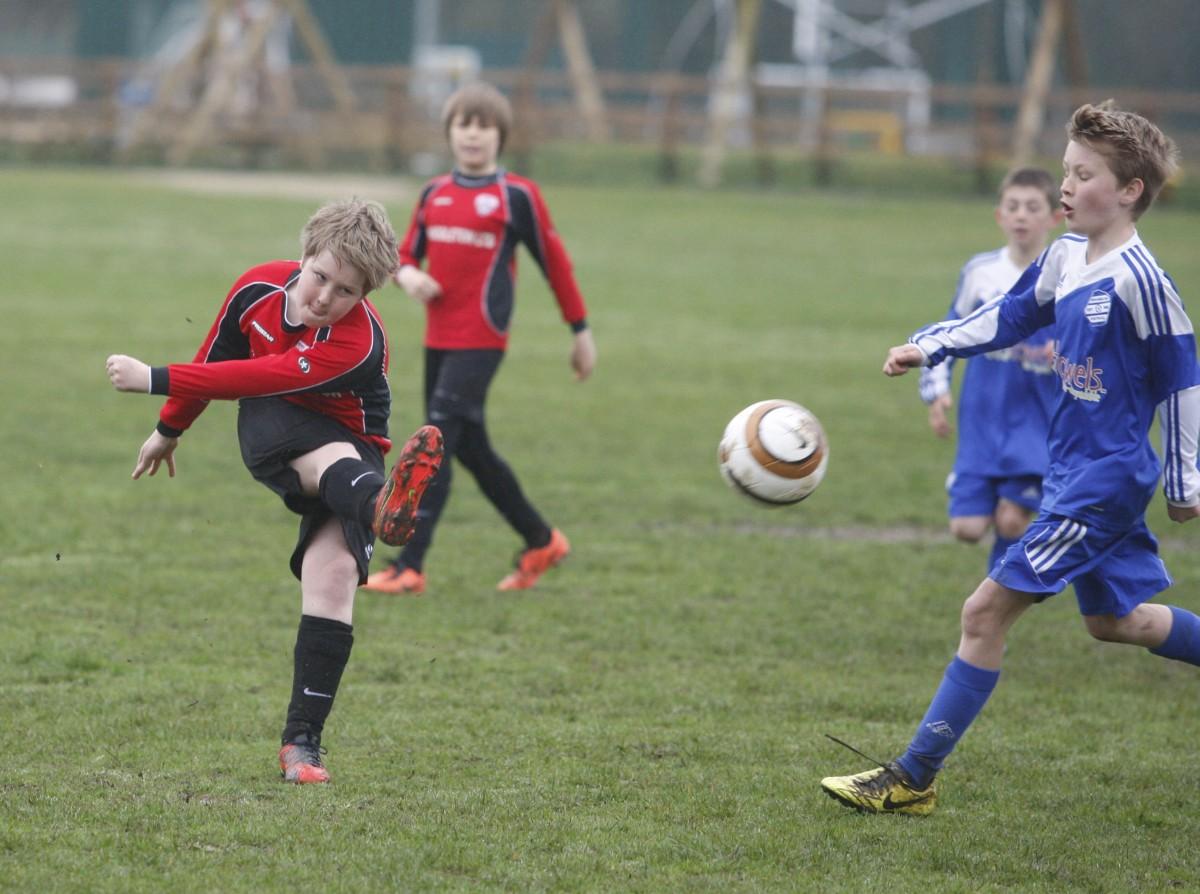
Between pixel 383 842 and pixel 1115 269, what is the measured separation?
2.29 metres

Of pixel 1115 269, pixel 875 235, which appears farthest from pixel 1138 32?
pixel 1115 269

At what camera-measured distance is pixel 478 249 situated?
6613 millimetres

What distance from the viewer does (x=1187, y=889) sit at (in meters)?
3.68

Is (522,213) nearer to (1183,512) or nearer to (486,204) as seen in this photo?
(486,204)

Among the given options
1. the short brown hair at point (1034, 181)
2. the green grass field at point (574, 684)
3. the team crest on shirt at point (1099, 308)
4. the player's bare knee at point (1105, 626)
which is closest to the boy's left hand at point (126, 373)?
the green grass field at point (574, 684)

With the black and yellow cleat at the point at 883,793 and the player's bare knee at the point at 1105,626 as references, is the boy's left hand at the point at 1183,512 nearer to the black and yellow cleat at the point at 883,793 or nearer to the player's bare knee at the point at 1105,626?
the player's bare knee at the point at 1105,626

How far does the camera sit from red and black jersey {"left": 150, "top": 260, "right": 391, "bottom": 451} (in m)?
4.08

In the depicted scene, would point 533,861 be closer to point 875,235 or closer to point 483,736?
point 483,736

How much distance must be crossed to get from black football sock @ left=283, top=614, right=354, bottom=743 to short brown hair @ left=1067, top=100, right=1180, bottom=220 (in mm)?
2342

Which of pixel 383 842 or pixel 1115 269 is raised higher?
pixel 1115 269

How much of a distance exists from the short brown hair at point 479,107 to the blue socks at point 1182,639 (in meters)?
3.45

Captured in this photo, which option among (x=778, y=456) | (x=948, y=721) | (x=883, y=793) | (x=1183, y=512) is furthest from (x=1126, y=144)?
(x=883, y=793)

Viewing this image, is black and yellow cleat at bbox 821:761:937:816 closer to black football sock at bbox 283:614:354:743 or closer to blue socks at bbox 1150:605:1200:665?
blue socks at bbox 1150:605:1200:665

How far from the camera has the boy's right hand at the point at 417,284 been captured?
644 centimetres
